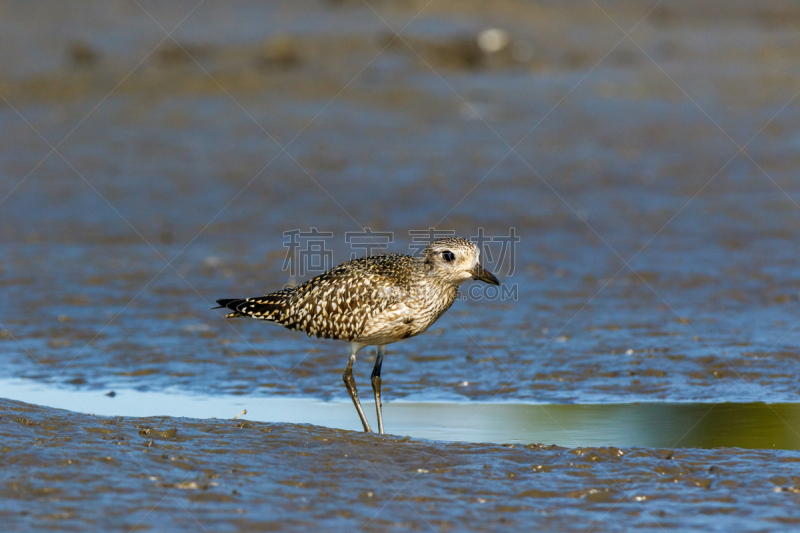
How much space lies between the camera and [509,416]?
8.26 m

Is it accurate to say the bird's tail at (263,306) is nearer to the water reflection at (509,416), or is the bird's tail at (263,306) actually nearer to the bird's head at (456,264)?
the water reflection at (509,416)

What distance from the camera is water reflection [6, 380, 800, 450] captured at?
24.7 ft

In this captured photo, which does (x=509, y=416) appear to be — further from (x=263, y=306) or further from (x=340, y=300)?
(x=263, y=306)

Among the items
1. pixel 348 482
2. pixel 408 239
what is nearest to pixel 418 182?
pixel 408 239

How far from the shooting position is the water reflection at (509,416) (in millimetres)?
7535

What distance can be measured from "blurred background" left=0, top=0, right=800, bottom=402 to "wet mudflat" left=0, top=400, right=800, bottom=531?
5.98 feet

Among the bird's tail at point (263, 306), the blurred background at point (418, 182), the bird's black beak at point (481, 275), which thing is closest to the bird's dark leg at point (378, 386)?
the blurred background at point (418, 182)

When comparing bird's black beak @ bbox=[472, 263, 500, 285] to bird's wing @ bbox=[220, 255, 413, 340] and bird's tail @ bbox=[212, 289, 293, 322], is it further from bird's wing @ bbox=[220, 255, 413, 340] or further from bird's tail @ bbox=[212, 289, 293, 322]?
bird's tail @ bbox=[212, 289, 293, 322]

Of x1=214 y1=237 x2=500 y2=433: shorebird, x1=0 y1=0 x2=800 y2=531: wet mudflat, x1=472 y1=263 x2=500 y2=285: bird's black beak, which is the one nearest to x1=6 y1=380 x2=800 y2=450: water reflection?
x1=0 y1=0 x2=800 y2=531: wet mudflat

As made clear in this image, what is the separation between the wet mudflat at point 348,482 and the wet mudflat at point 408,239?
25mm

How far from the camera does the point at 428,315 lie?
8.14 meters

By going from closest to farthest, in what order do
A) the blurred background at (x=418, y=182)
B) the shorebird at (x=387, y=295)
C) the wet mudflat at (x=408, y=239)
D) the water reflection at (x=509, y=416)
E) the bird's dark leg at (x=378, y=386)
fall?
the wet mudflat at (x=408, y=239) → the water reflection at (x=509, y=416) → the bird's dark leg at (x=378, y=386) → the shorebird at (x=387, y=295) → the blurred background at (x=418, y=182)

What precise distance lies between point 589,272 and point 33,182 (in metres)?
8.14

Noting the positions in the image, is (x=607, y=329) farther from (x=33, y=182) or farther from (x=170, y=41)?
(x=170, y=41)
